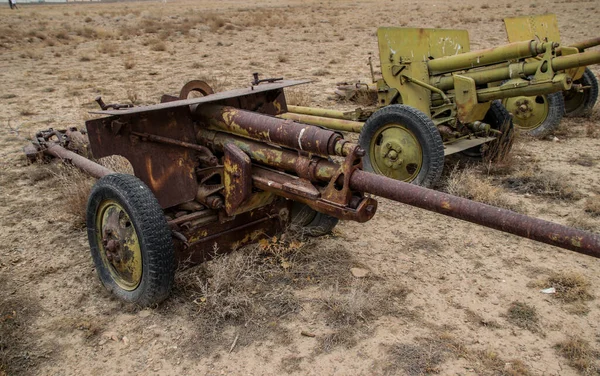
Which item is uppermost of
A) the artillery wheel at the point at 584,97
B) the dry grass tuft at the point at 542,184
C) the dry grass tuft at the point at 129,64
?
the dry grass tuft at the point at 129,64

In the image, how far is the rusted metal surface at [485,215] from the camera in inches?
90.1

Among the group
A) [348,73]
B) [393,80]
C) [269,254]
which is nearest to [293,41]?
[348,73]

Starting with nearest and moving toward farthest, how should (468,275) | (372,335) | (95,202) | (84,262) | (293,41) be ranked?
(372,335) < (95,202) < (468,275) < (84,262) < (293,41)

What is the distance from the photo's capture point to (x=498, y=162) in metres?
6.48

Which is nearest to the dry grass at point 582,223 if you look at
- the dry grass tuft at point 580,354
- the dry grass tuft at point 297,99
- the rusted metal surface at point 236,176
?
the dry grass tuft at point 580,354

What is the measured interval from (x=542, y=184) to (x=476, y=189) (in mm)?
999

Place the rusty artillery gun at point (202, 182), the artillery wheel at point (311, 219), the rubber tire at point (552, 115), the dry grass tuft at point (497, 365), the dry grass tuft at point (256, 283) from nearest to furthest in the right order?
the dry grass tuft at point (497, 365)
the rusty artillery gun at point (202, 182)
the dry grass tuft at point (256, 283)
the artillery wheel at point (311, 219)
the rubber tire at point (552, 115)

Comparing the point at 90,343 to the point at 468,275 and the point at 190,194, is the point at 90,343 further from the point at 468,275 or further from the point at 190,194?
the point at 468,275

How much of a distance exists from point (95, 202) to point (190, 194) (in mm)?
712

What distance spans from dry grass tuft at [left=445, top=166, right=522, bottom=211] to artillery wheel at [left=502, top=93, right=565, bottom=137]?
7.53 feet

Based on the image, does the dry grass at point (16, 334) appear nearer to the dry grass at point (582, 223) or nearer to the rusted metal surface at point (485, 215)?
the rusted metal surface at point (485, 215)

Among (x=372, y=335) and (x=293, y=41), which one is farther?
(x=293, y=41)

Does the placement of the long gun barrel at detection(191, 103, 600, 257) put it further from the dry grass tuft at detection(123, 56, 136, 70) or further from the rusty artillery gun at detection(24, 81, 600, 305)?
the dry grass tuft at detection(123, 56, 136, 70)

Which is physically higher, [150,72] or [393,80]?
[150,72]
